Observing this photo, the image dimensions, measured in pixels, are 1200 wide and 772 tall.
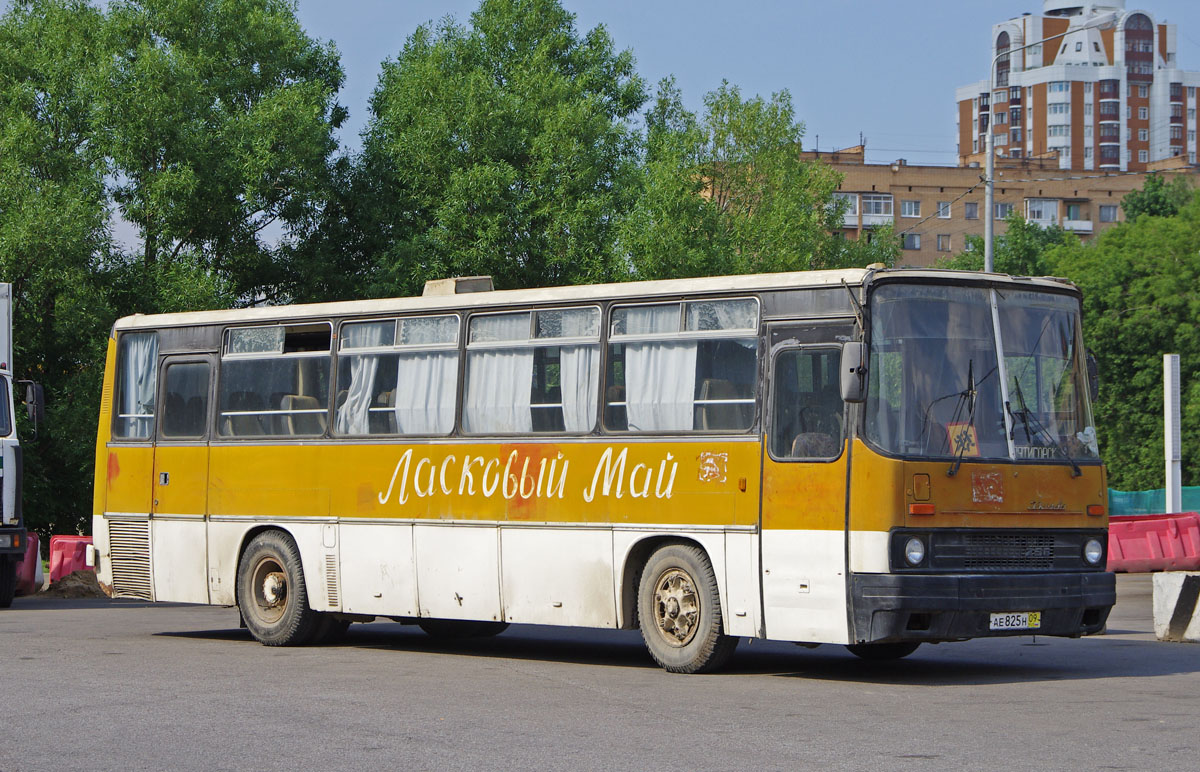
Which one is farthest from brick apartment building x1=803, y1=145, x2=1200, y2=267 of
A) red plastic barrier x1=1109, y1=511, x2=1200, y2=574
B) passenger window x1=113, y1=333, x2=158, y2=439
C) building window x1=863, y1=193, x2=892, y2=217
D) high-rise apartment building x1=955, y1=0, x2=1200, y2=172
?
passenger window x1=113, y1=333, x2=158, y2=439

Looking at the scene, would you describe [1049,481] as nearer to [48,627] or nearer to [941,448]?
[941,448]

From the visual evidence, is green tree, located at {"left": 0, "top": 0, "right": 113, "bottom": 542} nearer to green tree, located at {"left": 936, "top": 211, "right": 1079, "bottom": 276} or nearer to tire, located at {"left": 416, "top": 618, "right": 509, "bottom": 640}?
tire, located at {"left": 416, "top": 618, "right": 509, "bottom": 640}

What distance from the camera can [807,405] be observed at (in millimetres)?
12477

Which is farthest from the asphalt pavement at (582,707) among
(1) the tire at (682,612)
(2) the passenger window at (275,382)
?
(2) the passenger window at (275,382)

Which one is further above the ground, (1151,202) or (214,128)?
(1151,202)

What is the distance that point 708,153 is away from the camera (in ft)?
190

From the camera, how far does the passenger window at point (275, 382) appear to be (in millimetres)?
15984

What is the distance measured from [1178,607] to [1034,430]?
4.48m

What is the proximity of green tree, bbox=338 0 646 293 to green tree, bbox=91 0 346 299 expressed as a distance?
5.68 feet

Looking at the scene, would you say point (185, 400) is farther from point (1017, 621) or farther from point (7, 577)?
point (1017, 621)

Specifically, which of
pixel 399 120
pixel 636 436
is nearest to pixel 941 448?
pixel 636 436

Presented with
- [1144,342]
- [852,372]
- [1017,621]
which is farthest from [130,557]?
[1144,342]

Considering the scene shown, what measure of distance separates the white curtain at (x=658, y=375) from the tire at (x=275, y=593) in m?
4.21

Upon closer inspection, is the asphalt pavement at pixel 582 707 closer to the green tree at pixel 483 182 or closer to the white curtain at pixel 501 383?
the white curtain at pixel 501 383
